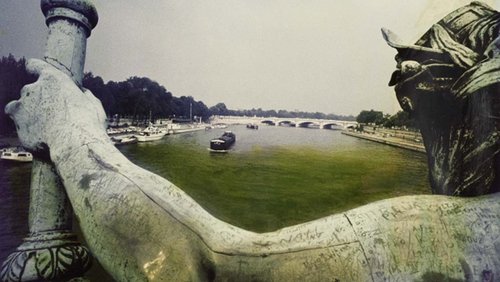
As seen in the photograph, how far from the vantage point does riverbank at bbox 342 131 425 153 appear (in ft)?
7.33

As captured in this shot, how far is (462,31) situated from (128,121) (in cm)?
216

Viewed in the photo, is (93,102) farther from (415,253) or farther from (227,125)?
(415,253)

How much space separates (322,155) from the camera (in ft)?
7.64

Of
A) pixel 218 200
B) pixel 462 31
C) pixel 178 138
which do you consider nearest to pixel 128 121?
pixel 178 138

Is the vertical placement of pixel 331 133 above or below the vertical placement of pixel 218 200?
above

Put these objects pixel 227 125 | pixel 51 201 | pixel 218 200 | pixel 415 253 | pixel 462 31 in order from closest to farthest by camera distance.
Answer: pixel 415 253, pixel 51 201, pixel 462 31, pixel 218 200, pixel 227 125

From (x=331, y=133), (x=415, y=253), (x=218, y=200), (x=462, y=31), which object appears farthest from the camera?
(x=331, y=133)

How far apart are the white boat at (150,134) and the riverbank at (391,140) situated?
1.52 meters

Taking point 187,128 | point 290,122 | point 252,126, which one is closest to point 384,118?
point 290,122

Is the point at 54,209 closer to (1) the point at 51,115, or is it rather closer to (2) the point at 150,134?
(1) the point at 51,115

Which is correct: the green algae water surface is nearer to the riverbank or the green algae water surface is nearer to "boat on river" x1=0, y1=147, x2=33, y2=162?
the riverbank

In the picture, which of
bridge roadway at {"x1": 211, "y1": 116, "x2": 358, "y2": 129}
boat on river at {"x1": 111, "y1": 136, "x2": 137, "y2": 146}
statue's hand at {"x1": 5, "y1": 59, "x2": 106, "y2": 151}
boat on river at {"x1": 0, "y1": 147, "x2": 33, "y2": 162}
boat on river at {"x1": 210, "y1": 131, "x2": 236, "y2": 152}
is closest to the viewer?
statue's hand at {"x1": 5, "y1": 59, "x2": 106, "y2": 151}

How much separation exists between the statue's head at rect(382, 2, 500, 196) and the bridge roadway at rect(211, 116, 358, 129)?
788 millimetres

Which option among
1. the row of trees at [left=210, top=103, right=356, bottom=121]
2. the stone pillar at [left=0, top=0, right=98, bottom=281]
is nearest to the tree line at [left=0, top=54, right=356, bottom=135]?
the row of trees at [left=210, top=103, right=356, bottom=121]
